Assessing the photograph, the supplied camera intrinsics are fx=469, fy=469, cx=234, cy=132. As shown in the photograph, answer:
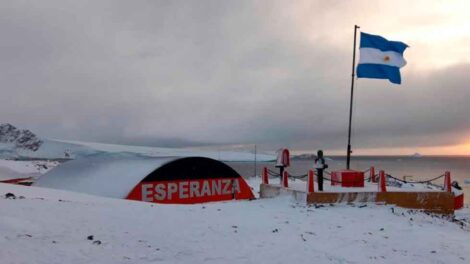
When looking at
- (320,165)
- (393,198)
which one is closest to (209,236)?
(320,165)

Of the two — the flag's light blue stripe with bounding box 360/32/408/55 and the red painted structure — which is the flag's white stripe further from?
the red painted structure

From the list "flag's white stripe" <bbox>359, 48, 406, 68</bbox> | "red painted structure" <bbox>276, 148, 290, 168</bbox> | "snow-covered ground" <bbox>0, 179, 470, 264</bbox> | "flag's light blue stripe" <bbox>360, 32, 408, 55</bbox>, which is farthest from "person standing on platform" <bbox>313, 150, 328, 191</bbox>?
"flag's light blue stripe" <bbox>360, 32, 408, 55</bbox>

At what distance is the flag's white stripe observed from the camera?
20922mm

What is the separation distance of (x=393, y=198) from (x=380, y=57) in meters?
7.00

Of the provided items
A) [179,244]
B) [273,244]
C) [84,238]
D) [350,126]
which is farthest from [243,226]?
[350,126]

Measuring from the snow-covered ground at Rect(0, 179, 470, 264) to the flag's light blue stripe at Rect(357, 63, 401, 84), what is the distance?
27.1 feet

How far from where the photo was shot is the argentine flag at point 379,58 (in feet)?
68.5

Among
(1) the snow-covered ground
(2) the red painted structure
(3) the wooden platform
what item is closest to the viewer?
(1) the snow-covered ground

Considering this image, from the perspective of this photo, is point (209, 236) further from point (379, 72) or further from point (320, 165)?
point (379, 72)

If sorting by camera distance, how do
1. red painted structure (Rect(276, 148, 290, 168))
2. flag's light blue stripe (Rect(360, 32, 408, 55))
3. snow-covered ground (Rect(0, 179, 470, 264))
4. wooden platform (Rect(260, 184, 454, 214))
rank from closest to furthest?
snow-covered ground (Rect(0, 179, 470, 264)) → wooden platform (Rect(260, 184, 454, 214)) → red painted structure (Rect(276, 148, 290, 168)) → flag's light blue stripe (Rect(360, 32, 408, 55))

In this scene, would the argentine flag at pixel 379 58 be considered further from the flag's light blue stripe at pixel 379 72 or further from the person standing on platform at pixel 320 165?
the person standing on platform at pixel 320 165

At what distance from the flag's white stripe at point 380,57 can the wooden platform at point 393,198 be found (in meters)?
6.38

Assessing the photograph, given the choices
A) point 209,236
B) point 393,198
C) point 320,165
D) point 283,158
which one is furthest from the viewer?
point 283,158

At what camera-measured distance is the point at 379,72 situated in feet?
69.4
